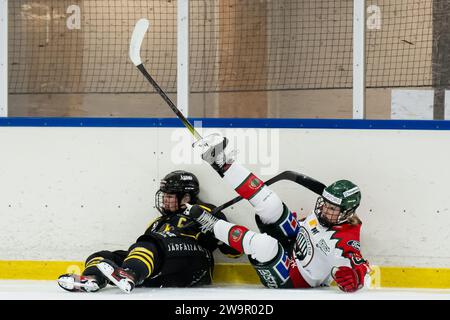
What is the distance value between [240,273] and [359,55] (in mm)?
1316

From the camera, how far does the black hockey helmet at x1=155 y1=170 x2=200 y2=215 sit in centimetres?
461

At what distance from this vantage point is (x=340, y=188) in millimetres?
4242

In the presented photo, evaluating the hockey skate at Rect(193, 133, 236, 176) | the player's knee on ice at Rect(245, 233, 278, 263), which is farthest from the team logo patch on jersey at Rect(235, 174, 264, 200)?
the player's knee on ice at Rect(245, 233, 278, 263)

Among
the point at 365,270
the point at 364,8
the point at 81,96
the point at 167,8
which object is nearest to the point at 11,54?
the point at 81,96

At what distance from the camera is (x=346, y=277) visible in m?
4.05

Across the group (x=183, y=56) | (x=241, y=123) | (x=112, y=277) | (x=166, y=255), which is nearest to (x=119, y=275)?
(x=112, y=277)

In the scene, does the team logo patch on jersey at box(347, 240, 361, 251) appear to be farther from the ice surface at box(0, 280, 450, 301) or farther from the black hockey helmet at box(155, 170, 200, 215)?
the black hockey helmet at box(155, 170, 200, 215)

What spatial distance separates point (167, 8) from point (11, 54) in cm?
127

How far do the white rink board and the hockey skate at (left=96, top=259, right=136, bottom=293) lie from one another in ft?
2.59

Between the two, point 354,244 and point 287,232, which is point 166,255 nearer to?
point 287,232
